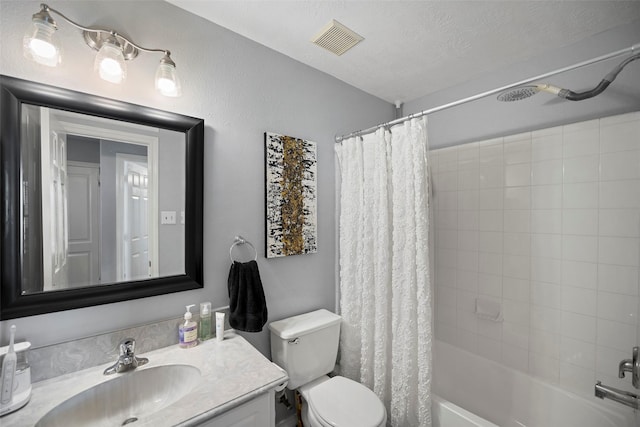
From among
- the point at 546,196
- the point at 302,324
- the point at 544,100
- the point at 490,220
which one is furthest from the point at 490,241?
the point at 302,324

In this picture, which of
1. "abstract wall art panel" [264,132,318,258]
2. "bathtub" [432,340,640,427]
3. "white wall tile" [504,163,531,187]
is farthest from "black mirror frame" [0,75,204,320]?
"white wall tile" [504,163,531,187]

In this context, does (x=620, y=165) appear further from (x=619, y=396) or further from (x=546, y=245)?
(x=619, y=396)

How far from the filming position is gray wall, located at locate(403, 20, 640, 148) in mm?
1476

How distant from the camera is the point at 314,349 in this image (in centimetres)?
161

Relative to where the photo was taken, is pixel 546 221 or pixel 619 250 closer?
pixel 619 250

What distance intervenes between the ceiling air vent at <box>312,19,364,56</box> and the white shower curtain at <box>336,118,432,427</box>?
55 centimetres

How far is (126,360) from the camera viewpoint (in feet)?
3.48

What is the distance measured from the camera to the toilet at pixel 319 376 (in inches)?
51.3

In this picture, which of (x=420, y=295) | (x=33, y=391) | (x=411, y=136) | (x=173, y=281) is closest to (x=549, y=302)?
(x=420, y=295)

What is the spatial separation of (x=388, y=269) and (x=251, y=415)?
3.33 ft

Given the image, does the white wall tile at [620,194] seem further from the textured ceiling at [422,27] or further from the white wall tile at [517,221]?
the textured ceiling at [422,27]

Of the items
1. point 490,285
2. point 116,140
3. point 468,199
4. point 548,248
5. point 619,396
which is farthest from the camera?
point 468,199

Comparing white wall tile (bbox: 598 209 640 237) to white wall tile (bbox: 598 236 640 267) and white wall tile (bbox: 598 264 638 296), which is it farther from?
white wall tile (bbox: 598 264 638 296)

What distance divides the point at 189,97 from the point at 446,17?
140 centimetres
